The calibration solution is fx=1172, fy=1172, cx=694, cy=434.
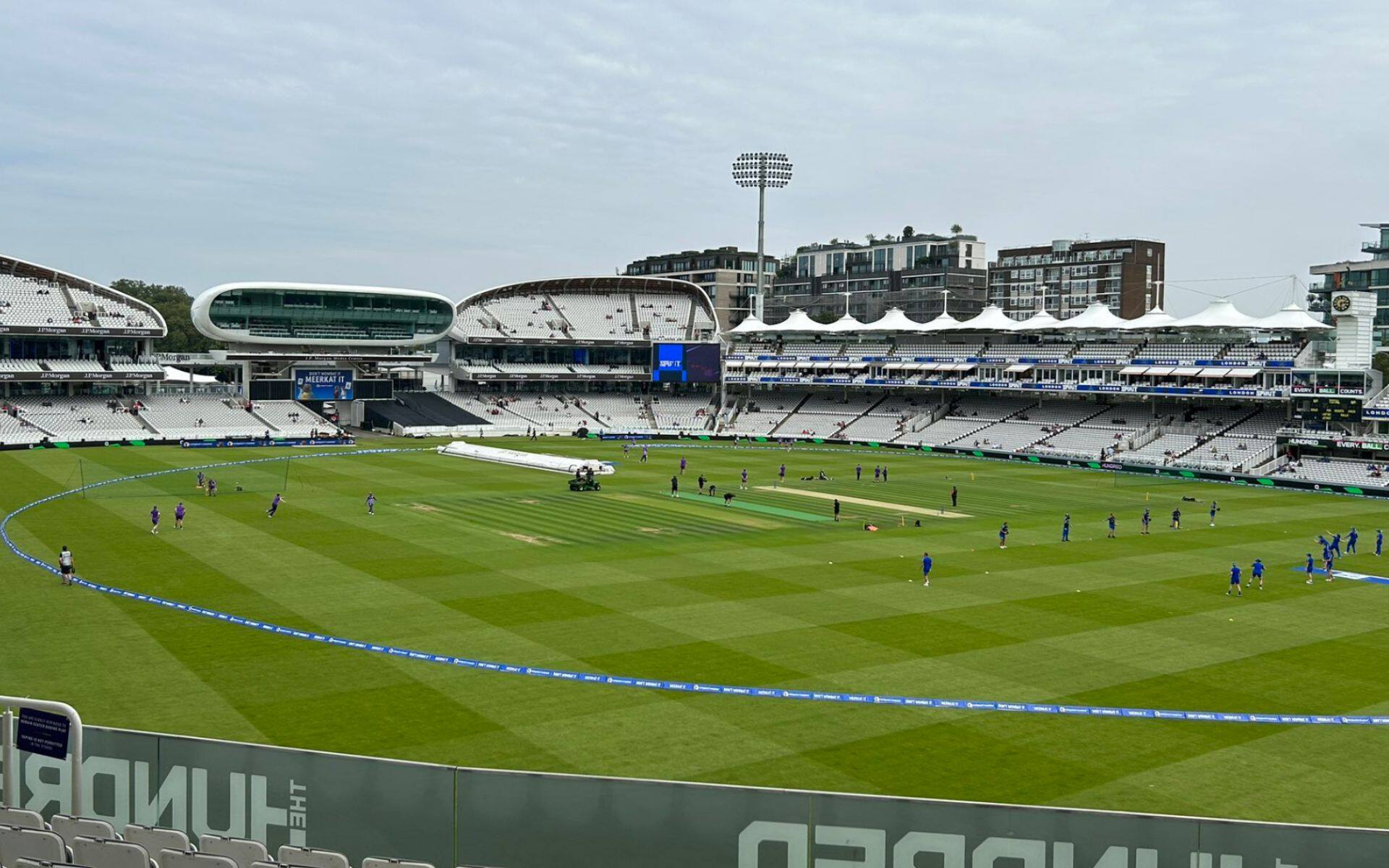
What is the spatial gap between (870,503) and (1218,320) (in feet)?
146

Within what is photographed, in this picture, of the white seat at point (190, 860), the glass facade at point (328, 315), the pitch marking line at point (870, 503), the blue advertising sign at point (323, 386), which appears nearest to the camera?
the white seat at point (190, 860)

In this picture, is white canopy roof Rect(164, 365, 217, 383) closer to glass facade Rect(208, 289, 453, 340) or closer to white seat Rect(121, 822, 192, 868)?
glass facade Rect(208, 289, 453, 340)

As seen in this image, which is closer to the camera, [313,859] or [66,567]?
[313,859]

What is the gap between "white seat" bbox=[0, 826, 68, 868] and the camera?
427 inches

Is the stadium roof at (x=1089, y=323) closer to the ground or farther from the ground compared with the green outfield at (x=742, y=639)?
farther from the ground

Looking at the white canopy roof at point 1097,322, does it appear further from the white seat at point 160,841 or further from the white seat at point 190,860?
the white seat at point 190,860

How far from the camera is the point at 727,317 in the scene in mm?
164875

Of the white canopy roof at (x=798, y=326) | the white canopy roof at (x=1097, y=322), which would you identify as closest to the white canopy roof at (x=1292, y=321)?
the white canopy roof at (x=1097, y=322)

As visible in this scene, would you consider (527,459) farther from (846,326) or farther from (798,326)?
(798,326)

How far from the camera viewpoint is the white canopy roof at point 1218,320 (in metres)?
86.1

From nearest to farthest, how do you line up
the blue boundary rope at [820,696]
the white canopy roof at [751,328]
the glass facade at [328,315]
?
the blue boundary rope at [820,696] → the glass facade at [328,315] → the white canopy roof at [751,328]

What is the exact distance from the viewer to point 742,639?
94.7 ft

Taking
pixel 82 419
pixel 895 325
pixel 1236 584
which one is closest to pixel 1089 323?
pixel 895 325

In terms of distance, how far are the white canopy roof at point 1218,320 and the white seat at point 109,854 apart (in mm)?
87502
